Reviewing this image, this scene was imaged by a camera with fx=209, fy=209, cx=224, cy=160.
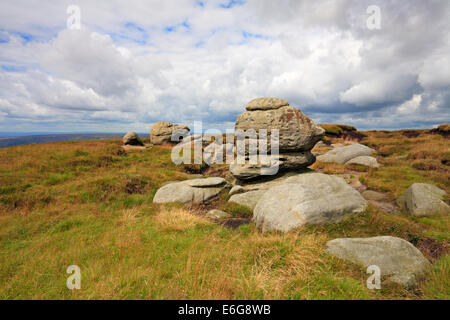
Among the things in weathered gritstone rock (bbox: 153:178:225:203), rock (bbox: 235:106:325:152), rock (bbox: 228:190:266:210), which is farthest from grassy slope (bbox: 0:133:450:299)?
rock (bbox: 235:106:325:152)

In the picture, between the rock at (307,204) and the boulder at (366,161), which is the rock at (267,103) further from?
the boulder at (366,161)

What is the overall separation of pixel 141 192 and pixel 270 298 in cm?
1218

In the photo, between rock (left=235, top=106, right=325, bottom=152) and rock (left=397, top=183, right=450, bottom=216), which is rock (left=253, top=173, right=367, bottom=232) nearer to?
rock (left=397, top=183, right=450, bottom=216)

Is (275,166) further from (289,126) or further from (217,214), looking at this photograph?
(217,214)

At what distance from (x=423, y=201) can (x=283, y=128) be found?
7.70 metres

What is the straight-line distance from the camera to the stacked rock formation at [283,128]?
1268cm

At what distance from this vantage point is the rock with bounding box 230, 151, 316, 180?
1326 centimetres

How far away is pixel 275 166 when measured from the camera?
43.2ft

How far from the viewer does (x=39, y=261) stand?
5.78 meters

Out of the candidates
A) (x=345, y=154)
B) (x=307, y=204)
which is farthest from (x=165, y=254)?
(x=345, y=154)

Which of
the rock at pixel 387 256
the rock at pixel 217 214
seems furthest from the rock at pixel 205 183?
the rock at pixel 387 256

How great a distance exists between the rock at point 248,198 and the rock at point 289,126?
294cm

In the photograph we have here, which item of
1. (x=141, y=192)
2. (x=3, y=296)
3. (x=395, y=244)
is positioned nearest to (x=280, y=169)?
(x=395, y=244)
